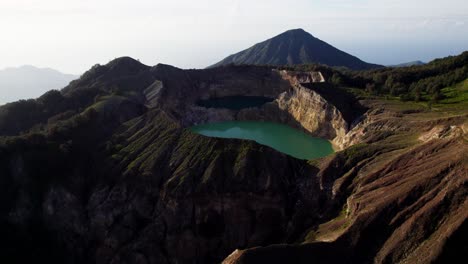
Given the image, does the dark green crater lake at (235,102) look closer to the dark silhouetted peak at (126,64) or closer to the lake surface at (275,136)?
the lake surface at (275,136)

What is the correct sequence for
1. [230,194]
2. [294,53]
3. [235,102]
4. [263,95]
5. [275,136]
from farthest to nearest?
[294,53] → [263,95] → [235,102] → [275,136] → [230,194]

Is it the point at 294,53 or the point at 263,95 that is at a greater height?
the point at 294,53

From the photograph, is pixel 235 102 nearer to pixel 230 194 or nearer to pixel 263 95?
pixel 263 95

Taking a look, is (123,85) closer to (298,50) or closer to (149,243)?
(149,243)

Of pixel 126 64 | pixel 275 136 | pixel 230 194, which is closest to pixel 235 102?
pixel 275 136

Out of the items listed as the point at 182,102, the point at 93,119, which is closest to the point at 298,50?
the point at 182,102

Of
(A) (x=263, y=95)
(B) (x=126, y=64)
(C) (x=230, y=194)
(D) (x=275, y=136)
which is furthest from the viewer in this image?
(B) (x=126, y=64)

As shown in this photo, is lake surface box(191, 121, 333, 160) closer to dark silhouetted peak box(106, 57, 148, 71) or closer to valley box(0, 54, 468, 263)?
valley box(0, 54, 468, 263)

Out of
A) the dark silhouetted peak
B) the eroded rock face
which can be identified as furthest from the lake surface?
the dark silhouetted peak
